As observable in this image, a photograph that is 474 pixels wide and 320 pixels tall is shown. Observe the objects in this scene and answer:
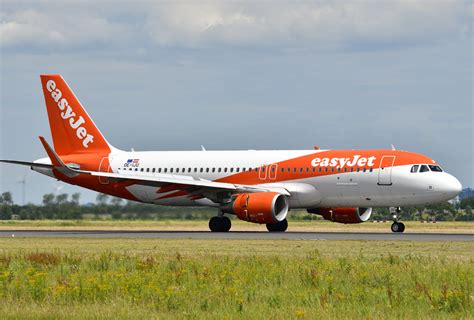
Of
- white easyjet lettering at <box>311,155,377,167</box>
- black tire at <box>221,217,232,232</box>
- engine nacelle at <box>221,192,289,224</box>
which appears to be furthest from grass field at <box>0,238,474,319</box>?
black tire at <box>221,217,232,232</box>

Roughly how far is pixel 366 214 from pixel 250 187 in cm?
693

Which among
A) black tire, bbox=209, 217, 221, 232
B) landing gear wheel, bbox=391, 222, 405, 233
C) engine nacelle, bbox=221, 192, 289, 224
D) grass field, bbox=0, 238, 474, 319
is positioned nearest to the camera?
grass field, bbox=0, 238, 474, 319

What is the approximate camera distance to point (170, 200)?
5647 centimetres

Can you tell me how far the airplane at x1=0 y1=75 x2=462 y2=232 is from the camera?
1954 inches

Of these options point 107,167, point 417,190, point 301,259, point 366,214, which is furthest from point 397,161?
point 301,259

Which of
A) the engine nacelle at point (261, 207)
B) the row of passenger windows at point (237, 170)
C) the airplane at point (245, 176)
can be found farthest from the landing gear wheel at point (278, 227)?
the row of passenger windows at point (237, 170)

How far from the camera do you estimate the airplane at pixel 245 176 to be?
49.6 metres

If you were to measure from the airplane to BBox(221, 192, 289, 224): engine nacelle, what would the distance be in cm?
5

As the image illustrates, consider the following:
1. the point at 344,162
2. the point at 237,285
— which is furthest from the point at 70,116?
the point at 237,285

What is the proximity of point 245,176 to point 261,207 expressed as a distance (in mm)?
4946

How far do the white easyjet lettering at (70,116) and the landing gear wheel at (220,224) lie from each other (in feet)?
34.0

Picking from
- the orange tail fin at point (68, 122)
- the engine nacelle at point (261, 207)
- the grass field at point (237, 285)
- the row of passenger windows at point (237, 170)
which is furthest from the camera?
the orange tail fin at point (68, 122)

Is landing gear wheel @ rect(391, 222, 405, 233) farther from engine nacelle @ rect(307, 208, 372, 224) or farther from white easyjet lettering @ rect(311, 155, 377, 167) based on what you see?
engine nacelle @ rect(307, 208, 372, 224)

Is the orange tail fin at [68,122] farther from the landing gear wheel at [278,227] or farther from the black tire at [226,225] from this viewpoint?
the landing gear wheel at [278,227]
